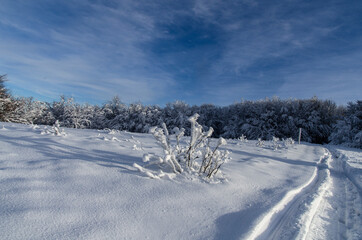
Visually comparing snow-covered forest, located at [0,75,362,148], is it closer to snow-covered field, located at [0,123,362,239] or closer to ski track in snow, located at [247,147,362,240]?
snow-covered field, located at [0,123,362,239]

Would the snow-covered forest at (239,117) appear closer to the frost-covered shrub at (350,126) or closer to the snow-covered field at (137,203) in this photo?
the frost-covered shrub at (350,126)

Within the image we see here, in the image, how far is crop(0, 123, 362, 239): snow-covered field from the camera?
5.37 feet

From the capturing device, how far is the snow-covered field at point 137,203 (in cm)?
164

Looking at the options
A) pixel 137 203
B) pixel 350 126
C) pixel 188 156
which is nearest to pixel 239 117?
pixel 350 126

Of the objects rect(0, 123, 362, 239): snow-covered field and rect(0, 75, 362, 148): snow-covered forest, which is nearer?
rect(0, 123, 362, 239): snow-covered field

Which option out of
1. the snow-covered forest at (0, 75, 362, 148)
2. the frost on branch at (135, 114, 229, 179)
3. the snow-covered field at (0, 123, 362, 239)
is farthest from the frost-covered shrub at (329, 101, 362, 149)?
the frost on branch at (135, 114, 229, 179)

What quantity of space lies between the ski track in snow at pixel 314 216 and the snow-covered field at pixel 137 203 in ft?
0.04

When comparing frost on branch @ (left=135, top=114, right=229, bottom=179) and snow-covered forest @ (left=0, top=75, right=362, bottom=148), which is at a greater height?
snow-covered forest @ (left=0, top=75, right=362, bottom=148)

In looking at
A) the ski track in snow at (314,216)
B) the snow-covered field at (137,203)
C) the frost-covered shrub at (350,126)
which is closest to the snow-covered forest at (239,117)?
the frost-covered shrub at (350,126)

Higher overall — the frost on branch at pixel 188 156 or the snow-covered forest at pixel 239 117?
the snow-covered forest at pixel 239 117

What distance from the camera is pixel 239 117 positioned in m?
25.5

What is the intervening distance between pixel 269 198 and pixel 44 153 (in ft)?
10.9

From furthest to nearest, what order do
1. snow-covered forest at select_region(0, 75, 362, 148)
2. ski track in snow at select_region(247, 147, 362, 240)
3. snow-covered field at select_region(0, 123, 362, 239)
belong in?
1. snow-covered forest at select_region(0, 75, 362, 148)
2. ski track in snow at select_region(247, 147, 362, 240)
3. snow-covered field at select_region(0, 123, 362, 239)

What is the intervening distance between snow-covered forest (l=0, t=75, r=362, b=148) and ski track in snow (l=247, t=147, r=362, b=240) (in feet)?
57.3
